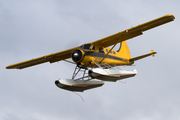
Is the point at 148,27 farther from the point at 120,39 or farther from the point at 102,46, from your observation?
the point at 102,46

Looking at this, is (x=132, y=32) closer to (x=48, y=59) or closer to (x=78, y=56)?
(x=78, y=56)

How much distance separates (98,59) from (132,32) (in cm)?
279

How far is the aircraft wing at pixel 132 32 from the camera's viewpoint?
702 inches

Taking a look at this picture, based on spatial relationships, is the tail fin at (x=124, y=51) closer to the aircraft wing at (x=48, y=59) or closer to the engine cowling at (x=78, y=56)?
the aircraft wing at (x=48, y=59)

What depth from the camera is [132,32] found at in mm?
19719

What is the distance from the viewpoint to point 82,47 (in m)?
20.1

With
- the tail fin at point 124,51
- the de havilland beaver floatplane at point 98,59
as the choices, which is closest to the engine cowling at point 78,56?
the de havilland beaver floatplane at point 98,59

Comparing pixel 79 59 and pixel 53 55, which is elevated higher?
pixel 53 55

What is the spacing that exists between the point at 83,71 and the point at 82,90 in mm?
1370

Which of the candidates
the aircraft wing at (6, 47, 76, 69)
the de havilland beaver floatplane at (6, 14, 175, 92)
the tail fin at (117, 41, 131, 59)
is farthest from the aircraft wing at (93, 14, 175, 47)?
the tail fin at (117, 41, 131, 59)

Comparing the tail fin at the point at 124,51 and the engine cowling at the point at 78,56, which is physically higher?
the tail fin at the point at 124,51

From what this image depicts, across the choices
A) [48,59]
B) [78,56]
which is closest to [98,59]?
[78,56]

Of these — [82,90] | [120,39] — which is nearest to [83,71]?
[82,90]

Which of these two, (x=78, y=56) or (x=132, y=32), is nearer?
(x=78, y=56)
